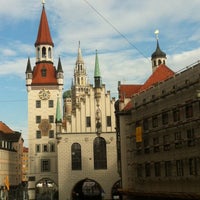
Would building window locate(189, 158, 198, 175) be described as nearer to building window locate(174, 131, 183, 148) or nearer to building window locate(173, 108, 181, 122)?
building window locate(174, 131, 183, 148)

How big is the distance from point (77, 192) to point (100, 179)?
7.44 meters

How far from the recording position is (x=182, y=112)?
36.8 m

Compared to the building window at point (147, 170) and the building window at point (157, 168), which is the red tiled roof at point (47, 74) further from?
the building window at point (157, 168)

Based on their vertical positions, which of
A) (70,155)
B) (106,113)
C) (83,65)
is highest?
(83,65)

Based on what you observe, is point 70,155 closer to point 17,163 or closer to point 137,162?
point 137,162

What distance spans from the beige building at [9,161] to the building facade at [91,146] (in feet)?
42.7

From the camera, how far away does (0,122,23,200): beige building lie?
78.5 metres

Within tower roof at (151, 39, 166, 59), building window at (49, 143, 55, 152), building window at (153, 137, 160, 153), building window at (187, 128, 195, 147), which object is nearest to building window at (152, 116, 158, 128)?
building window at (153, 137, 160, 153)

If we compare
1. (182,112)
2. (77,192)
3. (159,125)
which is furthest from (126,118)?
(77,192)

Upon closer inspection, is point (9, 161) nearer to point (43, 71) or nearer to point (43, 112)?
point (43, 112)

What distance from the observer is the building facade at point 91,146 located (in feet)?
218

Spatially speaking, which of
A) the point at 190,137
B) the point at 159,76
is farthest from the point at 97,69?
the point at 190,137

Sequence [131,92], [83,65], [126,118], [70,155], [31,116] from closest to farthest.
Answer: [126,118]
[131,92]
[70,155]
[31,116]
[83,65]

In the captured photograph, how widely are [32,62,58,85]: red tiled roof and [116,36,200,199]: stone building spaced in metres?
30.1
